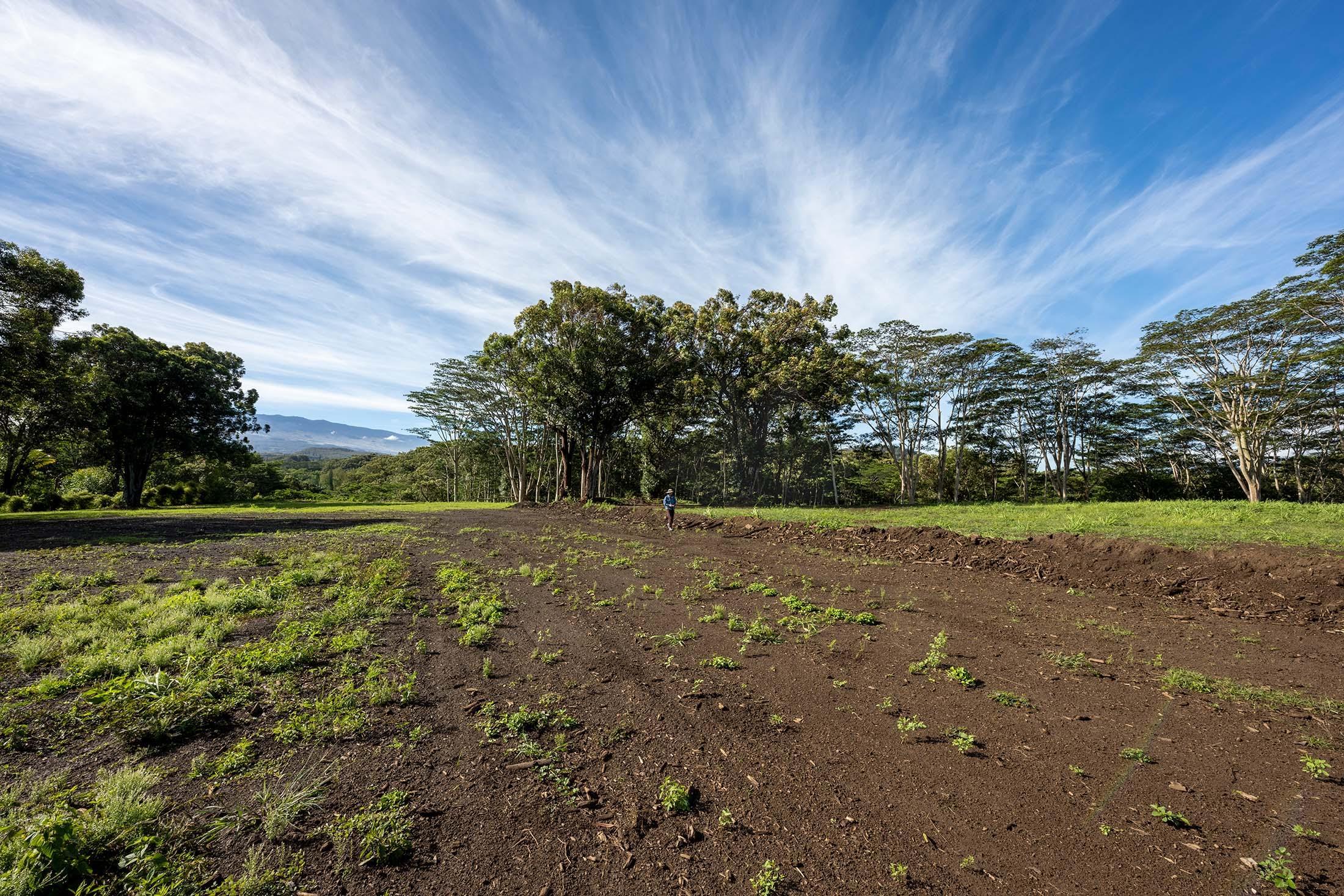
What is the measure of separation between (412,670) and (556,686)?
159cm

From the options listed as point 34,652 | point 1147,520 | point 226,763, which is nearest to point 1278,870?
point 226,763

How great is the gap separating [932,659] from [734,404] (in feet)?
78.6

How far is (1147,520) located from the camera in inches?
518

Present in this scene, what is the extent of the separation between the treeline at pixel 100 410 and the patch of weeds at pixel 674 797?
982 inches

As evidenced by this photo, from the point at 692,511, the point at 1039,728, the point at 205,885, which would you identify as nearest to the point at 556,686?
the point at 205,885

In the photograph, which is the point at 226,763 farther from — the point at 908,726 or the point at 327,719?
the point at 908,726

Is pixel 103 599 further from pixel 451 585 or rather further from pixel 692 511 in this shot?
pixel 692 511

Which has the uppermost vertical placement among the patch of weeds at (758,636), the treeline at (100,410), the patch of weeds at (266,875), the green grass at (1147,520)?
the treeline at (100,410)

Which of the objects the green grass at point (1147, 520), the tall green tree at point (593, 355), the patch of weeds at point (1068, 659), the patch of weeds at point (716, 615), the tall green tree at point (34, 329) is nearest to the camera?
the patch of weeds at point (1068, 659)

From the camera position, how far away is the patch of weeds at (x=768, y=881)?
2449 mm

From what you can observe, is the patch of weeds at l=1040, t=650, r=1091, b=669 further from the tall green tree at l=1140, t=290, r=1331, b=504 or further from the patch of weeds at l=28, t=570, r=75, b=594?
the tall green tree at l=1140, t=290, r=1331, b=504

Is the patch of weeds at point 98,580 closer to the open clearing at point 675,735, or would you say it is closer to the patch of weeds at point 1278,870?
the open clearing at point 675,735

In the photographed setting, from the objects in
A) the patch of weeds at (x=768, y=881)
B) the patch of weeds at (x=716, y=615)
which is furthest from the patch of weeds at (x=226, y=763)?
the patch of weeds at (x=716, y=615)

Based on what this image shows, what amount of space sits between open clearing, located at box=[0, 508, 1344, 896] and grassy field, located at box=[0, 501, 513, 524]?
18081 millimetres
